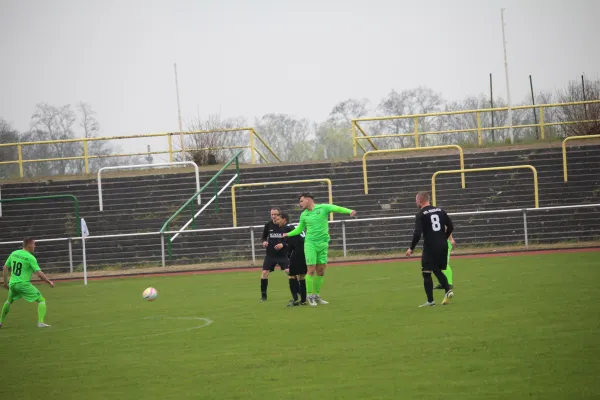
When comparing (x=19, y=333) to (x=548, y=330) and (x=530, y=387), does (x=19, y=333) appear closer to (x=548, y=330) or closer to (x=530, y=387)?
(x=548, y=330)

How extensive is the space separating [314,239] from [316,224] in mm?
282

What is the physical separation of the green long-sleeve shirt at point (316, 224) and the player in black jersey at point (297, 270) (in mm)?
331

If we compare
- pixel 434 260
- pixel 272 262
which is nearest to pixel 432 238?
pixel 434 260

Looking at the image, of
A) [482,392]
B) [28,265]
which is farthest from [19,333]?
[482,392]

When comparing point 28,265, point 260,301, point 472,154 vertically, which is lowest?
point 260,301

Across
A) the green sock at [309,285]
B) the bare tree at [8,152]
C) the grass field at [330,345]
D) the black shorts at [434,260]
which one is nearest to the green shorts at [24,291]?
the grass field at [330,345]

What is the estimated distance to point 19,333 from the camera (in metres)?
14.0

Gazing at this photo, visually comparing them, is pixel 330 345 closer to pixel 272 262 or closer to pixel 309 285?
pixel 309 285

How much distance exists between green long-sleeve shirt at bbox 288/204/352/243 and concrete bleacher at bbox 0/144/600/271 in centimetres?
1284

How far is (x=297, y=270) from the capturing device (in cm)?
1561

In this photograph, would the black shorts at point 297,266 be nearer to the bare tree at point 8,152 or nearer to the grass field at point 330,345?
the grass field at point 330,345

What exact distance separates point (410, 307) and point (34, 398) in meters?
6.96

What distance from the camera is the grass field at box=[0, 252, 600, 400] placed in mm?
7969

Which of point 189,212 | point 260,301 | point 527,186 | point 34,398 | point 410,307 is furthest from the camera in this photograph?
point 189,212
